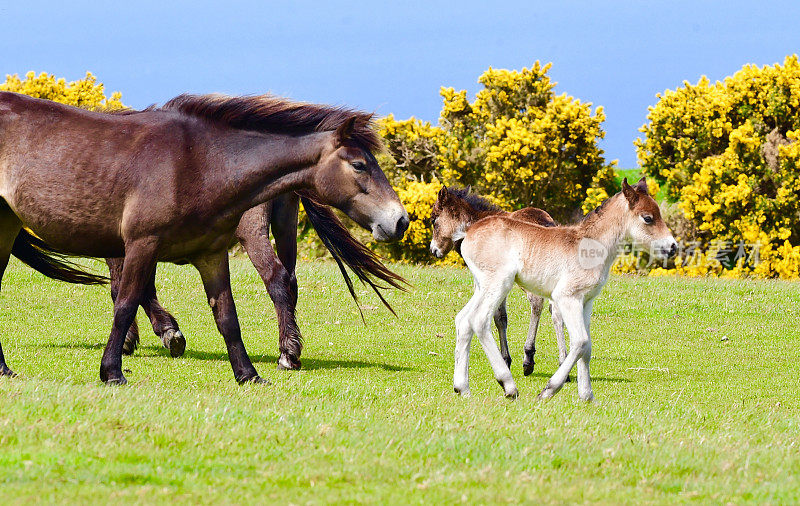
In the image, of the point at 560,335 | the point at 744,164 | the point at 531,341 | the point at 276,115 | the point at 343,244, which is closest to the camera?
the point at 276,115

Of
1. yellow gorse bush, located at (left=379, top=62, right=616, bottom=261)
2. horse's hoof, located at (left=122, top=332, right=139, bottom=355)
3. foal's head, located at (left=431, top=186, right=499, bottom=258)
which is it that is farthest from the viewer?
yellow gorse bush, located at (left=379, top=62, right=616, bottom=261)

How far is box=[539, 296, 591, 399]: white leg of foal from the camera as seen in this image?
847cm

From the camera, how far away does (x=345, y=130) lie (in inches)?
323

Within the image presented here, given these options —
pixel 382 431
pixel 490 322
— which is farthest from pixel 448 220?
pixel 382 431

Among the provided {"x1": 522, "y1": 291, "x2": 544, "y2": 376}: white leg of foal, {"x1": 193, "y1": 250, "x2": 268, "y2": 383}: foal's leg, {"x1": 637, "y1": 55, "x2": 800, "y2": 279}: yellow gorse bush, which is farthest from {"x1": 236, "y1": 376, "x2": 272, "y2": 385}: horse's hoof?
{"x1": 637, "y1": 55, "x2": 800, "y2": 279}: yellow gorse bush

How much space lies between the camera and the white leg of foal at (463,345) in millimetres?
8758

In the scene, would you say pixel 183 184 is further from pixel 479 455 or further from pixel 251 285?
pixel 251 285

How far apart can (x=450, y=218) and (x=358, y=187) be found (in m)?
2.17

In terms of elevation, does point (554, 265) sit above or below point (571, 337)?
above

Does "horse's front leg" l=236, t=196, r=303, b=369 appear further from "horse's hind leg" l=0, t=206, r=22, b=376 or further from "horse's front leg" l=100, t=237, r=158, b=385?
"horse's front leg" l=100, t=237, r=158, b=385

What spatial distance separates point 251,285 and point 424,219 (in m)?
18.4

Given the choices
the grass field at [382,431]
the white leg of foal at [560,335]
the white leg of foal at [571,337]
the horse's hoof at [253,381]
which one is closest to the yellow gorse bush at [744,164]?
the grass field at [382,431]

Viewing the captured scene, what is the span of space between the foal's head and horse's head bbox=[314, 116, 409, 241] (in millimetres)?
1942

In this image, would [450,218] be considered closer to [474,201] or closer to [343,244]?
[474,201]
